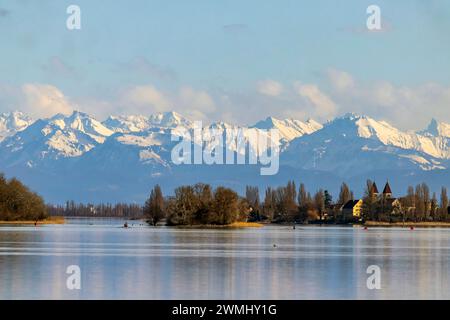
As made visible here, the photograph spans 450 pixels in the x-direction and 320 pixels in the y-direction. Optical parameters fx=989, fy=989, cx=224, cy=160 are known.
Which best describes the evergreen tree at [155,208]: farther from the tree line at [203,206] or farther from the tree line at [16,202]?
the tree line at [16,202]

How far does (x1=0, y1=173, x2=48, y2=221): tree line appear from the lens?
163m

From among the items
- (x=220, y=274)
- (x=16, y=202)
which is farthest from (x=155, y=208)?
(x=220, y=274)

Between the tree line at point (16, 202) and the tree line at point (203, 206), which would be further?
the tree line at point (16, 202)

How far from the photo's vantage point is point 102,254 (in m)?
69.8

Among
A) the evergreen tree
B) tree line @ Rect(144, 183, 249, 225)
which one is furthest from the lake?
the evergreen tree

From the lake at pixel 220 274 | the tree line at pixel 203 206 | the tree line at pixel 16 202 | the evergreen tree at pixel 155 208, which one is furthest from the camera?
the evergreen tree at pixel 155 208

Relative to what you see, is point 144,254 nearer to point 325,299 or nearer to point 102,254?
point 102,254

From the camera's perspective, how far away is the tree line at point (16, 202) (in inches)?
6427

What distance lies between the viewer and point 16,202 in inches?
6476

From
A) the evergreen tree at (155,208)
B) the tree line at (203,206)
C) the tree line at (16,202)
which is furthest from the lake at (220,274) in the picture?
the evergreen tree at (155,208)

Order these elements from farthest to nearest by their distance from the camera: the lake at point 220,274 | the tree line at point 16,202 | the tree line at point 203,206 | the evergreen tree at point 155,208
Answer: the evergreen tree at point 155,208 → the tree line at point 16,202 → the tree line at point 203,206 → the lake at point 220,274
